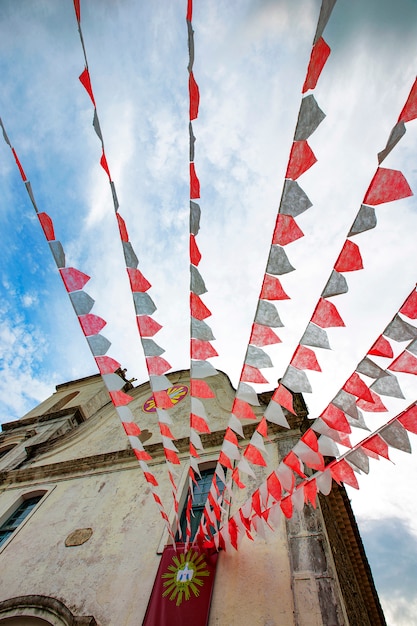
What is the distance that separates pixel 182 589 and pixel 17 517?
5024mm

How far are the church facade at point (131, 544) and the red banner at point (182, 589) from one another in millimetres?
124

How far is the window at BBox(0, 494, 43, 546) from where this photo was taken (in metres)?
7.22

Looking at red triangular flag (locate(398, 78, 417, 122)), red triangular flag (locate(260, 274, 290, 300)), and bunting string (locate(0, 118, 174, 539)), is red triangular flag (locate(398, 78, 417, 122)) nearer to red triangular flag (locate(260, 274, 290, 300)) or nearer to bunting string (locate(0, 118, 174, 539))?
red triangular flag (locate(260, 274, 290, 300))

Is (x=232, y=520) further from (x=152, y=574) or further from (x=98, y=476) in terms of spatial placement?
(x=98, y=476)

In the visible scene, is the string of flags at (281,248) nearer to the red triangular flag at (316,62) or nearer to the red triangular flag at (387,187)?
the red triangular flag at (316,62)


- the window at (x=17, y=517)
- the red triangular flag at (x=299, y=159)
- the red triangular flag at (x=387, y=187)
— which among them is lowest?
the red triangular flag at (x=387, y=187)

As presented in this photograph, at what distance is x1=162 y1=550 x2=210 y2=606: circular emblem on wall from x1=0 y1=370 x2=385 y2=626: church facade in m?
0.23

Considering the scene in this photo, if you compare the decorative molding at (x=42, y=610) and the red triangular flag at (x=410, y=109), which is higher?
the red triangular flag at (x=410, y=109)

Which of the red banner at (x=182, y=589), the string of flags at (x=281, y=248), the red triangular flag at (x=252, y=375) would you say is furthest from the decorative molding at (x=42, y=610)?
the red triangular flag at (x=252, y=375)

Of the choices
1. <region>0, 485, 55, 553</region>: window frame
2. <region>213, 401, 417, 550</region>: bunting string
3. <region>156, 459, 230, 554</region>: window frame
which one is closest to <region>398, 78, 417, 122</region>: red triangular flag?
<region>213, 401, 417, 550</region>: bunting string

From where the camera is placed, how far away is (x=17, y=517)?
25.0ft

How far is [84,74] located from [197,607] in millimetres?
5742

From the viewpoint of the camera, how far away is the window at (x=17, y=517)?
7.22 meters

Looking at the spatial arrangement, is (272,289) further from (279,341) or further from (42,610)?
(42,610)
